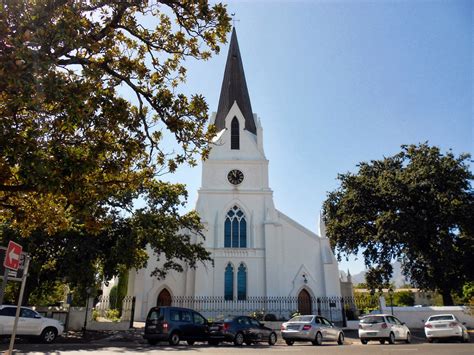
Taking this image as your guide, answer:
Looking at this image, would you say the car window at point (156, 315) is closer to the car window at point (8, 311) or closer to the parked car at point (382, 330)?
the car window at point (8, 311)

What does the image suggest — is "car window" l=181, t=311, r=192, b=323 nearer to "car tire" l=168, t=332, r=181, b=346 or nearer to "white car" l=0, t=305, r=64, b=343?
"car tire" l=168, t=332, r=181, b=346

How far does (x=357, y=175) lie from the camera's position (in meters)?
30.2

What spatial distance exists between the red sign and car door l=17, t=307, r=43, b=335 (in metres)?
8.97

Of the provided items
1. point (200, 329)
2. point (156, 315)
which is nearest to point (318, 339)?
point (200, 329)

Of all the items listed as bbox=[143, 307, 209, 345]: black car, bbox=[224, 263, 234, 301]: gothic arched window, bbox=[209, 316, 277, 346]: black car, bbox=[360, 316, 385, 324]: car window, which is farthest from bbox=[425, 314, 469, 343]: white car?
bbox=[224, 263, 234, 301]: gothic arched window

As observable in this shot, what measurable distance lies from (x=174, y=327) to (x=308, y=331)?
548 centimetres

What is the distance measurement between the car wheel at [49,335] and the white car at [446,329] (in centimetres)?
1641

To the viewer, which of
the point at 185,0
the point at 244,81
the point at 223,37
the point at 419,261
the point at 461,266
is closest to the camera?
the point at 185,0

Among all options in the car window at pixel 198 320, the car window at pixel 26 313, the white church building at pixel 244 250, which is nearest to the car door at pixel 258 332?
the car window at pixel 198 320

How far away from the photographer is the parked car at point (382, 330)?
1719cm

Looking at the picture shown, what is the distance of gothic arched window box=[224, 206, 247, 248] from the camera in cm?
3172

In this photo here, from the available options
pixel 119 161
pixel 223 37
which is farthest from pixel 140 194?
pixel 223 37

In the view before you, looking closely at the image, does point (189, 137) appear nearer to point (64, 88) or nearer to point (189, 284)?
point (64, 88)

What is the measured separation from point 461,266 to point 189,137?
2373cm
